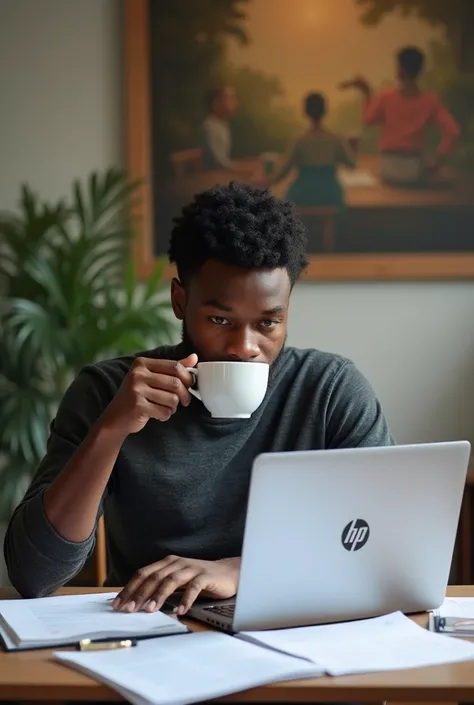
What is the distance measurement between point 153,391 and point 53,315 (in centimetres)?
162

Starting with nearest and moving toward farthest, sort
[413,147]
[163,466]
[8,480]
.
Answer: [163,466] < [8,480] < [413,147]

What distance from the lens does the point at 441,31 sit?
117 inches

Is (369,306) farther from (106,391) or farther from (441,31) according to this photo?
(106,391)

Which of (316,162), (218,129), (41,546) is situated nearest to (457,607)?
(41,546)

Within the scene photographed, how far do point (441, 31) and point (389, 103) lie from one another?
0.27 meters

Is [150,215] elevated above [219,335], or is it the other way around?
[150,215]

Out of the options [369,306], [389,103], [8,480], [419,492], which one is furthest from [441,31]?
[419,492]

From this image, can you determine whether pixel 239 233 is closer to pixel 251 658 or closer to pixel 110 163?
pixel 251 658

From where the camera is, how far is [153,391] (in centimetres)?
133

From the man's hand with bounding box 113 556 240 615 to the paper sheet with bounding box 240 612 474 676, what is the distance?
0.47ft

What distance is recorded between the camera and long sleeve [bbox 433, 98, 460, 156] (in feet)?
9.81

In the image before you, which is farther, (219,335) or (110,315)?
(110,315)

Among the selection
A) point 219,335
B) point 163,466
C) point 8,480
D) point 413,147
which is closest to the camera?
point 219,335

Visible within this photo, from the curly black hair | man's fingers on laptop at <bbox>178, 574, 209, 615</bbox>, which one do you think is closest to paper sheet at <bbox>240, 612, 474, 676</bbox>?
man's fingers on laptop at <bbox>178, 574, 209, 615</bbox>
